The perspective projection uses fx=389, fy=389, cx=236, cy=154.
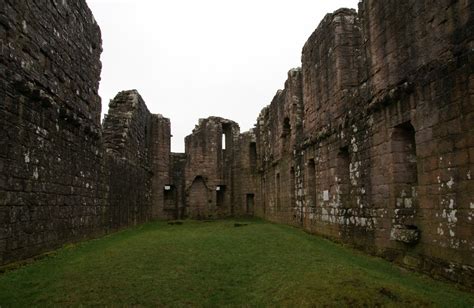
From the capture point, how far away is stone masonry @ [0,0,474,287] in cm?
586

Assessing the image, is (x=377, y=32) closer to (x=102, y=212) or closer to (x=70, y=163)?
(x=70, y=163)

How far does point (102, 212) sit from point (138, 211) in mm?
6725

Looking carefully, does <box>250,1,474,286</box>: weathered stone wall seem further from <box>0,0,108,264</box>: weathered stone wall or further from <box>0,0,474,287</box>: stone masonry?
<box>0,0,108,264</box>: weathered stone wall

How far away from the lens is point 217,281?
225 inches

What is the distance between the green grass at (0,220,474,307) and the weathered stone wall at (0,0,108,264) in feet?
2.58

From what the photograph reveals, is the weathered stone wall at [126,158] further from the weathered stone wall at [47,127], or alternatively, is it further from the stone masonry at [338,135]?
the weathered stone wall at [47,127]

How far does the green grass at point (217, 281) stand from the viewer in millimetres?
4609

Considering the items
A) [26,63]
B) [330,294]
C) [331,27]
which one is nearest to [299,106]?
[331,27]

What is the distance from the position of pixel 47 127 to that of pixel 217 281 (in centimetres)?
483

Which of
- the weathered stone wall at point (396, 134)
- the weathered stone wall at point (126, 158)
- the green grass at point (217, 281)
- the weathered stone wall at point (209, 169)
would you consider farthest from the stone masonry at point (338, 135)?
the weathered stone wall at point (209, 169)

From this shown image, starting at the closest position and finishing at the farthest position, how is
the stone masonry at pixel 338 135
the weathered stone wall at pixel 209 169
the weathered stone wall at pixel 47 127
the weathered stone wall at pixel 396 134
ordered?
the weathered stone wall at pixel 396 134 < the stone masonry at pixel 338 135 < the weathered stone wall at pixel 47 127 < the weathered stone wall at pixel 209 169

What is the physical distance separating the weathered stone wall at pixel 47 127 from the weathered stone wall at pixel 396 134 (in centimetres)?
670

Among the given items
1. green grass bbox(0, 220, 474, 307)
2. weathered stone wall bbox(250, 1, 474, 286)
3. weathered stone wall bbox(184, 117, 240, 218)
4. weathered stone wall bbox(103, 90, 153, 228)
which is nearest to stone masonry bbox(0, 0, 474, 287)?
weathered stone wall bbox(250, 1, 474, 286)

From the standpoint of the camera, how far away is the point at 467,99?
17.7ft
